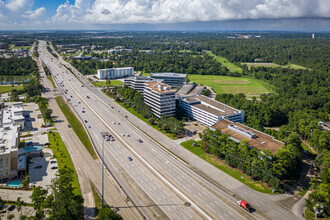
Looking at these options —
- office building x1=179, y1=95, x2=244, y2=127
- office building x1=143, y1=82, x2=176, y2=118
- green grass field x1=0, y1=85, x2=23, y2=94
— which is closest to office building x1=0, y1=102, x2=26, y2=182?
office building x1=143, y1=82, x2=176, y2=118

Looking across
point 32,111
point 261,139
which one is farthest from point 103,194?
point 32,111

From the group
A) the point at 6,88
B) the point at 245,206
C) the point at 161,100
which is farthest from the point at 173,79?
the point at 245,206

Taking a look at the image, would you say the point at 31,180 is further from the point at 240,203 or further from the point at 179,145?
the point at 240,203

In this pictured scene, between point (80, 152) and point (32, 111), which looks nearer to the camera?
point (80, 152)

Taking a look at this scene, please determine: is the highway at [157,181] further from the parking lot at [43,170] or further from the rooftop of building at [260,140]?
the rooftop of building at [260,140]

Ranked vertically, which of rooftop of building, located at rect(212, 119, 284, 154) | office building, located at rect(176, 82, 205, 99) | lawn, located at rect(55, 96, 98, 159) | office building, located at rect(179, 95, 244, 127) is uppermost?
office building, located at rect(176, 82, 205, 99)

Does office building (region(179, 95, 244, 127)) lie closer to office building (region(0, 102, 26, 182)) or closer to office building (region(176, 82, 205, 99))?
office building (region(176, 82, 205, 99))

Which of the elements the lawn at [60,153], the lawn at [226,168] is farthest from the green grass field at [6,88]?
the lawn at [226,168]
